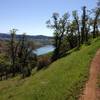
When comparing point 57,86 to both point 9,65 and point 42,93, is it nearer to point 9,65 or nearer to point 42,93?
point 42,93

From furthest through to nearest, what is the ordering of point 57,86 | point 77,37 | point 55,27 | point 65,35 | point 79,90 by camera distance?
point 77,37 < point 65,35 < point 55,27 < point 57,86 < point 79,90

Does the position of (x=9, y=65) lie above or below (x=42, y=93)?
below

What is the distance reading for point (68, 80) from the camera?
77.3ft

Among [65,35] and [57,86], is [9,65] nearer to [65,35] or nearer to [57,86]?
[65,35]

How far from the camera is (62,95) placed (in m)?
19.5

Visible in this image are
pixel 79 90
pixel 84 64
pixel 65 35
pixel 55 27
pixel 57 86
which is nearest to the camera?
pixel 79 90

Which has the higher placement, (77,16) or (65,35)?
(77,16)

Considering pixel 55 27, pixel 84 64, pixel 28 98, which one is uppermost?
pixel 55 27

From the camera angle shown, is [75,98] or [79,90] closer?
[75,98]

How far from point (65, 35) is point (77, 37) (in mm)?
8168

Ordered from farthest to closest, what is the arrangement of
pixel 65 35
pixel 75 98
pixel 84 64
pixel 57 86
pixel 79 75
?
pixel 65 35
pixel 84 64
pixel 79 75
pixel 57 86
pixel 75 98

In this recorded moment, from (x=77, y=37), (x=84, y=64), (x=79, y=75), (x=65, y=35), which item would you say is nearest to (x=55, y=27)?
(x=65, y=35)

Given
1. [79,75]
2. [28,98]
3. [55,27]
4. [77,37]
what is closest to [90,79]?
[79,75]

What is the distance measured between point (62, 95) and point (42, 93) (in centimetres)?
245
